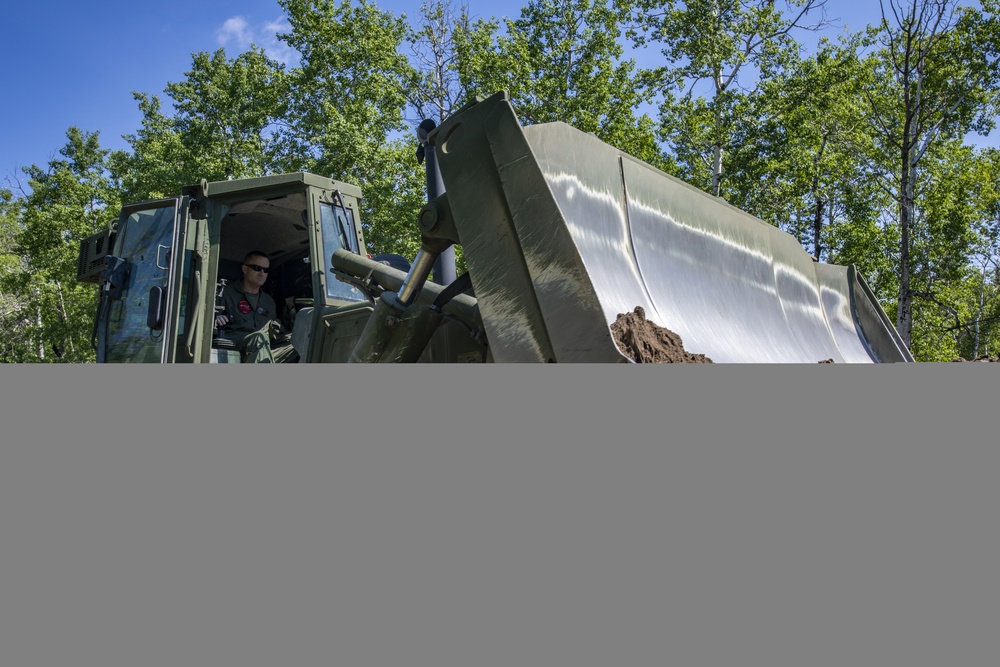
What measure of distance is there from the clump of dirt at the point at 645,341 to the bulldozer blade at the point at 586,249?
0.06 meters

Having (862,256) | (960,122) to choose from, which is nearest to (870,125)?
(960,122)

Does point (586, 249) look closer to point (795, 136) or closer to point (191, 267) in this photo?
point (191, 267)

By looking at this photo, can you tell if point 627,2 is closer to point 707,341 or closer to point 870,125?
point 870,125

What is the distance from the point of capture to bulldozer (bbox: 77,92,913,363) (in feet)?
10.5

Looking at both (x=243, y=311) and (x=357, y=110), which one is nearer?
(x=243, y=311)

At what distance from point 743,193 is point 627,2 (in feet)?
20.9

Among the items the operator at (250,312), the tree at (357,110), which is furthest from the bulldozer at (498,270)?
the tree at (357,110)

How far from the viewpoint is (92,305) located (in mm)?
27578

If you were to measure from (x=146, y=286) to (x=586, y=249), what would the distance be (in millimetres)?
3615

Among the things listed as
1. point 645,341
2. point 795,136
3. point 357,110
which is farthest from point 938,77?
point 645,341

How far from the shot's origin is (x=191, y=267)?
19.1ft

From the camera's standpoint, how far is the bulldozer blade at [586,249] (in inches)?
121

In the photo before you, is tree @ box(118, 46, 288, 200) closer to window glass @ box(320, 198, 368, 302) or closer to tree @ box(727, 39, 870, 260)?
tree @ box(727, 39, 870, 260)

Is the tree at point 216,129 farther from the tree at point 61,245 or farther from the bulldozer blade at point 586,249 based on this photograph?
the bulldozer blade at point 586,249
